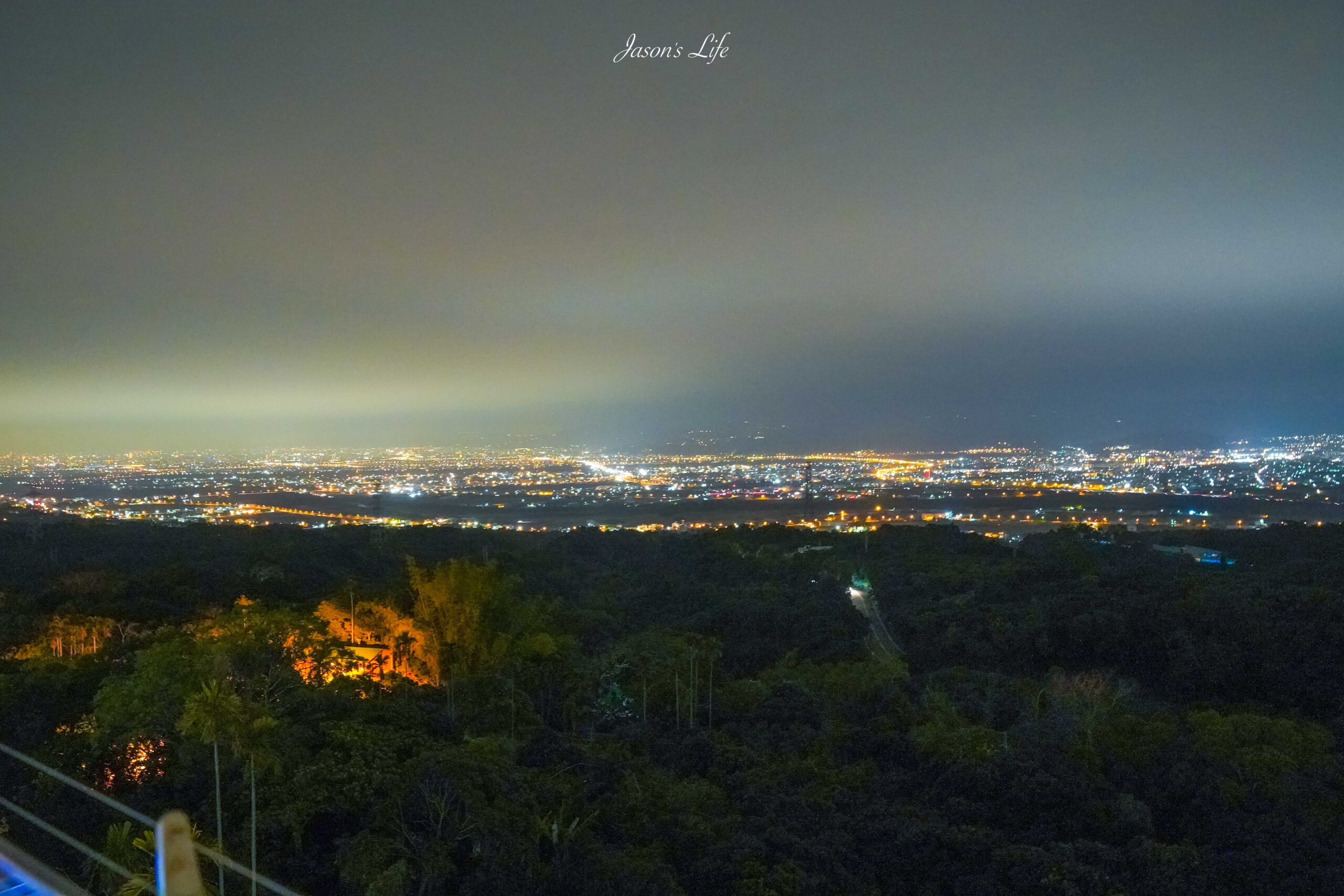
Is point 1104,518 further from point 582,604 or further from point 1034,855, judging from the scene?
point 1034,855

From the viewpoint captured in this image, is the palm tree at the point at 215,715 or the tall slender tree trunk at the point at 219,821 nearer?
the palm tree at the point at 215,715

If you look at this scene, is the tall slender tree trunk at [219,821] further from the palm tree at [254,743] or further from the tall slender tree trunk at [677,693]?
the tall slender tree trunk at [677,693]

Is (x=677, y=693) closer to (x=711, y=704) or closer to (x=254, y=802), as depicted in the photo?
(x=711, y=704)

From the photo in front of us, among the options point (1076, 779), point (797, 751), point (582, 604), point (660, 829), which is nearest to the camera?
point (660, 829)

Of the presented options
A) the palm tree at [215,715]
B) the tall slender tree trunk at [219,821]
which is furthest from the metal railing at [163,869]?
the tall slender tree trunk at [219,821]

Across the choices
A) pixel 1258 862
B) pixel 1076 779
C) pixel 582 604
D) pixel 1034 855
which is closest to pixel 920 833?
pixel 1034 855

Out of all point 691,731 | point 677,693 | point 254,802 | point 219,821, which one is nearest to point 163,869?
point 254,802

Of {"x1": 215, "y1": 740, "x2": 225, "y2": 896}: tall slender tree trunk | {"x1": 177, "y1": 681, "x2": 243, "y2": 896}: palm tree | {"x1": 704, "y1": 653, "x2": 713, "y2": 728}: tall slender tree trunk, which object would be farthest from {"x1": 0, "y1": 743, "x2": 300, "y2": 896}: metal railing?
{"x1": 704, "y1": 653, "x2": 713, "y2": 728}: tall slender tree trunk

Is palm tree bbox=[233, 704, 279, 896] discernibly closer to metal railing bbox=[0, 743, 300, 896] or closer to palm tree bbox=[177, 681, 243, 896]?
palm tree bbox=[177, 681, 243, 896]
